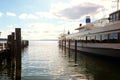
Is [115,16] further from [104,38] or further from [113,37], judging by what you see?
[113,37]

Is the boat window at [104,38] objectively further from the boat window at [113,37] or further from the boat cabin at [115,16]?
the boat cabin at [115,16]

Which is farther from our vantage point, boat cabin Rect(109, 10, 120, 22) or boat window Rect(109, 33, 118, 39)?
boat cabin Rect(109, 10, 120, 22)

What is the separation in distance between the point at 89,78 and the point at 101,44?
14.7m

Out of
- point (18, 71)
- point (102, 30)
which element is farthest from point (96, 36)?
point (18, 71)

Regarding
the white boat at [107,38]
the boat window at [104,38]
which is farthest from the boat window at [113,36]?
the boat window at [104,38]

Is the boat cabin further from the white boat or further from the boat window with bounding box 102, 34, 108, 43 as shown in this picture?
the boat window with bounding box 102, 34, 108, 43

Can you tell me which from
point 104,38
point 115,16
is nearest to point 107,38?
point 104,38

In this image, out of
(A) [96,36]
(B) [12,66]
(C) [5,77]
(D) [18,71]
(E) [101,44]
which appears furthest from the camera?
(A) [96,36]

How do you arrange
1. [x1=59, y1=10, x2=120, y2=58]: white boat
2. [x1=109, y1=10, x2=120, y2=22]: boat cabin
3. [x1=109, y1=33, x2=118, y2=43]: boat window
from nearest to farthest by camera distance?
[x1=59, y1=10, x2=120, y2=58]: white boat, [x1=109, y1=33, x2=118, y2=43]: boat window, [x1=109, y1=10, x2=120, y2=22]: boat cabin

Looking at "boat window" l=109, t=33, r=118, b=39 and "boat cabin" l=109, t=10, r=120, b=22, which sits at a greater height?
"boat cabin" l=109, t=10, r=120, b=22

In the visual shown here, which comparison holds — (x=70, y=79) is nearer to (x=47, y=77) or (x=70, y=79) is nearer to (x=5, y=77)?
(x=47, y=77)

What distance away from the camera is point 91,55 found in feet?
138

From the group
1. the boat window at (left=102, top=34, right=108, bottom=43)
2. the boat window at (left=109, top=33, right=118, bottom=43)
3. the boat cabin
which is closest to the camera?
the boat window at (left=109, top=33, right=118, bottom=43)

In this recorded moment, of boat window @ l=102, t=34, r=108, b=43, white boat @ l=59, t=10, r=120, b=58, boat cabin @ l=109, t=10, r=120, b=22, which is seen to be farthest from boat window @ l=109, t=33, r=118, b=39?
boat cabin @ l=109, t=10, r=120, b=22
